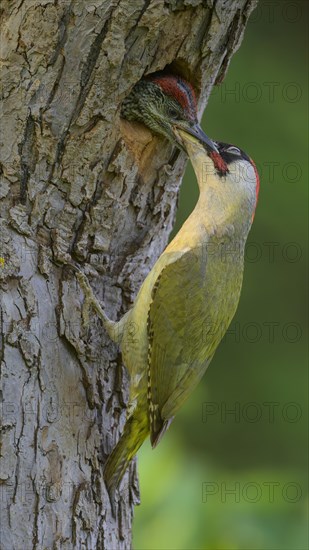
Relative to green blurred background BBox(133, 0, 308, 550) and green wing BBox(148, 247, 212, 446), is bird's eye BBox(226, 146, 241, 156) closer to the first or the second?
green wing BBox(148, 247, 212, 446)

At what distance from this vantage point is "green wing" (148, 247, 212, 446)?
4242 mm

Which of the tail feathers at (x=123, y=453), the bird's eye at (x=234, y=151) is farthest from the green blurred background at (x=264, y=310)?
the bird's eye at (x=234, y=151)

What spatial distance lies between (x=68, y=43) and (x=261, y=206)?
9.60 ft

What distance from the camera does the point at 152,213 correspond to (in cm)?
437

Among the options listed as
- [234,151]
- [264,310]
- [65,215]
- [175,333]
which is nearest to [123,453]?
[175,333]

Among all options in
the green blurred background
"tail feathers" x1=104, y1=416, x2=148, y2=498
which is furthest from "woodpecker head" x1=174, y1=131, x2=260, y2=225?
the green blurred background

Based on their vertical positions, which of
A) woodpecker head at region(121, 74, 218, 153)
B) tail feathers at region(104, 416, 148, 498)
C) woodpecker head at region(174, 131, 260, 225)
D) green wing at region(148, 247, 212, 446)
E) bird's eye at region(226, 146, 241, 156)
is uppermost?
woodpecker head at region(121, 74, 218, 153)

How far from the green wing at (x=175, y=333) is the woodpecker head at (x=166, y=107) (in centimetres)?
54

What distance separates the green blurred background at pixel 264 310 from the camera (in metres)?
5.96

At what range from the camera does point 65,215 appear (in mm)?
4062

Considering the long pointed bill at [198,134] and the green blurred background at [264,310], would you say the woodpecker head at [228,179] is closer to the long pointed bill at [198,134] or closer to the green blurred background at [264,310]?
the long pointed bill at [198,134]

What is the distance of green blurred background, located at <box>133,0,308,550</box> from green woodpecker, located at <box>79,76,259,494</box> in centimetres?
61

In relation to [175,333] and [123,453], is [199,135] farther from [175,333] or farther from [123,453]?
[123,453]

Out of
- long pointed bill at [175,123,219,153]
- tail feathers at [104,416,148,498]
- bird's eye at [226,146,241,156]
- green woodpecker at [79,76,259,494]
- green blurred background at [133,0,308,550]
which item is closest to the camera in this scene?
tail feathers at [104,416,148,498]
